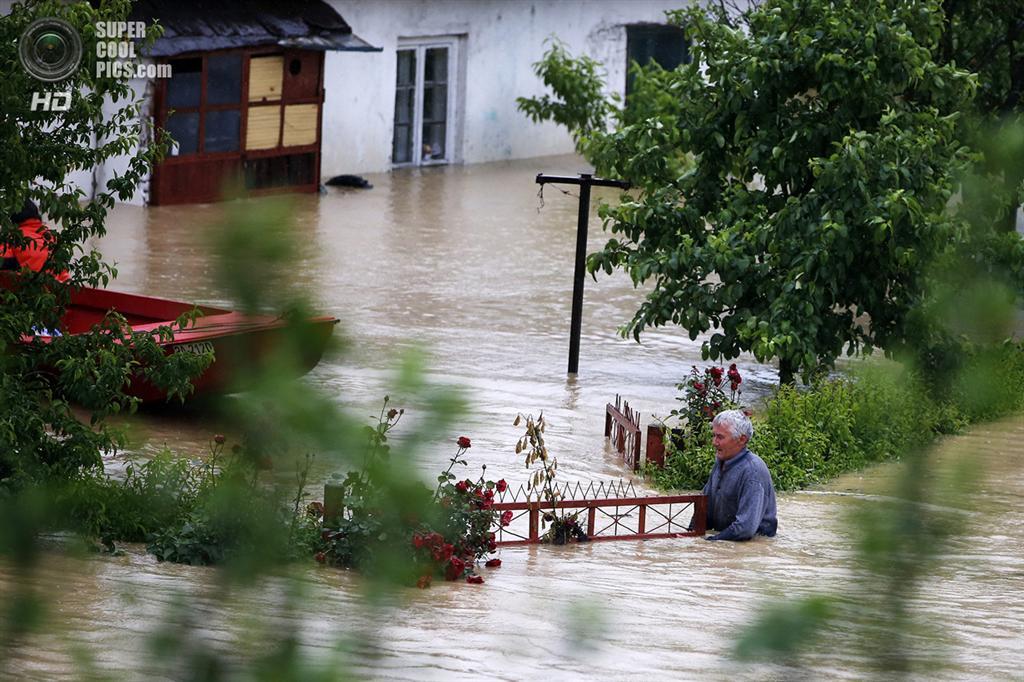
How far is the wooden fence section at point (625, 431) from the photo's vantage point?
1100 centimetres

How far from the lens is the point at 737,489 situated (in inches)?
366

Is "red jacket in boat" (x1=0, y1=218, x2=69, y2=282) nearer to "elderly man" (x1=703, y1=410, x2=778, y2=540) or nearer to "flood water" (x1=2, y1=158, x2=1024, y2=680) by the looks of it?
"flood water" (x1=2, y1=158, x2=1024, y2=680)

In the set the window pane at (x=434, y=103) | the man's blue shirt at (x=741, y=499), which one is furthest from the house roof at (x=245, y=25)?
the man's blue shirt at (x=741, y=499)

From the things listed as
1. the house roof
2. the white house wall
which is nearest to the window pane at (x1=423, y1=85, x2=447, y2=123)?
the white house wall

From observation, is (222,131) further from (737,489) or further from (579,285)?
(737,489)

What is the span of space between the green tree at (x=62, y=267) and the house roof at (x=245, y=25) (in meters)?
13.1

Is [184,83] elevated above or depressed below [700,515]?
above

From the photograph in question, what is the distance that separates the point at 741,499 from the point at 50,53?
4.47 meters

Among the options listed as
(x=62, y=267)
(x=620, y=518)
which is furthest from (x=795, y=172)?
(x=62, y=267)

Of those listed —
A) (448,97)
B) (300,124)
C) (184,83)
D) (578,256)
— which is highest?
(448,97)

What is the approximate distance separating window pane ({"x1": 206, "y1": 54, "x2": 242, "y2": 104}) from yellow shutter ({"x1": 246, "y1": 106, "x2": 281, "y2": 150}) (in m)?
0.43

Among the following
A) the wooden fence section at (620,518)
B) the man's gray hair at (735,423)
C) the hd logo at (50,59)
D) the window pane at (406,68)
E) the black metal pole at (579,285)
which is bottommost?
the wooden fence section at (620,518)

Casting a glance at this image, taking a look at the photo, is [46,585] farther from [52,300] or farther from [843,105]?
[843,105]

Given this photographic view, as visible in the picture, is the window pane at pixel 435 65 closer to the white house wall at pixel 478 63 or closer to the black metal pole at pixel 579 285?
the white house wall at pixel 478 63
